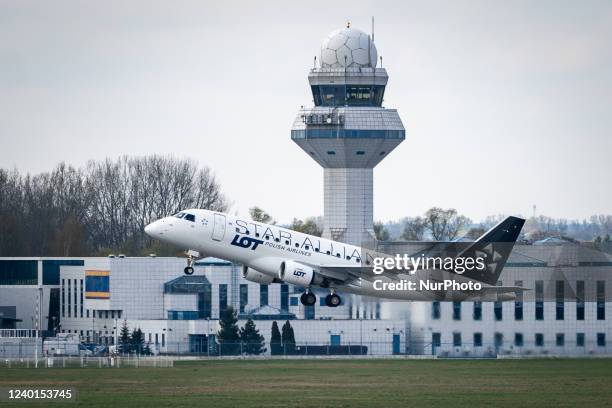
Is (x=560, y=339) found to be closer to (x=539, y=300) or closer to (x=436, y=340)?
(x=539, y=300)

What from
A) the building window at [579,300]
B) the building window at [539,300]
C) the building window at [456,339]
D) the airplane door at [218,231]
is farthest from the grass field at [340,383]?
the airplane door at [218,231]

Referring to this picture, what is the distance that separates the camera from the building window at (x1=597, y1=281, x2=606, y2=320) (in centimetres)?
13000

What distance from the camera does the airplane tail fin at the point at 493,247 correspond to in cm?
12456

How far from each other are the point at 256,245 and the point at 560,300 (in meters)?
23.5

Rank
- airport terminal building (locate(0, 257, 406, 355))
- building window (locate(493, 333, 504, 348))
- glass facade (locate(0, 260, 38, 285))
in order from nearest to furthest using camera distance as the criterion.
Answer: building window (locate(493, 333, 504, 348)) → airport terminal building (locate(0, 257, 406, 355)) → glass facade (locate(0, 260, 38, 285))

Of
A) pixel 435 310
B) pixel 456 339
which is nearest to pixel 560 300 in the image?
pixel 456 339

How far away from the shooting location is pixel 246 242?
117000 mm

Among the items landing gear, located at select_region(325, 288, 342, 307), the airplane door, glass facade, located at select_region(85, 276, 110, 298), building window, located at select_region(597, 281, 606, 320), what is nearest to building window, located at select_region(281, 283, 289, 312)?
glass facade, located at select_region(85, 276, 110, 298)

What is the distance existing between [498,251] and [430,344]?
7.77 m

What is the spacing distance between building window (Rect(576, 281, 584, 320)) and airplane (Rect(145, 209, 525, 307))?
4.44m

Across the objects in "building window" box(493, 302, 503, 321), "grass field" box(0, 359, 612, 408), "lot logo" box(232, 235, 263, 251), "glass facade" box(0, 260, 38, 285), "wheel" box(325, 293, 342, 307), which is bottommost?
"grass field" box(0, 359, 612, 408)

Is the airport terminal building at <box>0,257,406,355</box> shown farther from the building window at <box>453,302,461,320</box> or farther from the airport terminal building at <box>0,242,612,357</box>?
the building window at <box>453,302,461,320</box>

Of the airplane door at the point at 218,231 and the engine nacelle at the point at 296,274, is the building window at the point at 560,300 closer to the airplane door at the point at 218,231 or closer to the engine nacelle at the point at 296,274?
the engine nacelle at the point at 296,274

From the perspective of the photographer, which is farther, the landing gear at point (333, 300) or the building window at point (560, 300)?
the building window at point (560, 300)
